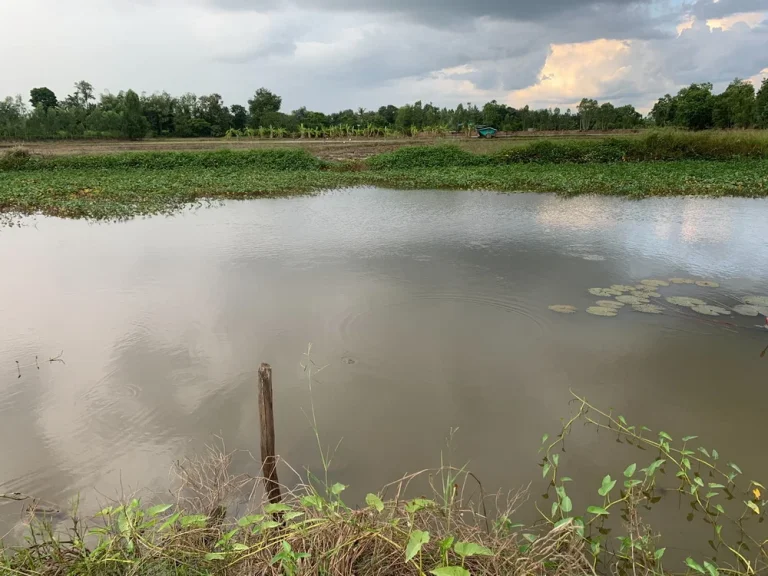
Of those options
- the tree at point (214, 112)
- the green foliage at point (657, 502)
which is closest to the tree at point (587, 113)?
the tree at point (214, 112)

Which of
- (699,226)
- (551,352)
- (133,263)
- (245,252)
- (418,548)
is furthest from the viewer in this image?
(699,226)

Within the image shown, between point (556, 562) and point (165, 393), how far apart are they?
3.13m

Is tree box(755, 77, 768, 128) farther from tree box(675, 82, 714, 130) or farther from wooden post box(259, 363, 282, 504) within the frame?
wooden post box(259, 363, 282, 504)

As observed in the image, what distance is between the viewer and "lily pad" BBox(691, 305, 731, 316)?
509 cm

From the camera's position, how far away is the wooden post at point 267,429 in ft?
8.02

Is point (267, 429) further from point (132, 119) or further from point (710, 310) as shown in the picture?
point (132, 119)

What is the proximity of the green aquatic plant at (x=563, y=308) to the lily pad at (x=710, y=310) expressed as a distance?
1.31 meters

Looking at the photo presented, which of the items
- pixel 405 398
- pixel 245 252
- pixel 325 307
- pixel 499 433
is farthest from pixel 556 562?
pixel 245 252

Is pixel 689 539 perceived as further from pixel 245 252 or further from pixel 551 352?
pixel 245 252

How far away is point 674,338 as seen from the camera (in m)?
4.61

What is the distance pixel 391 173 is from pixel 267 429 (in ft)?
49.9

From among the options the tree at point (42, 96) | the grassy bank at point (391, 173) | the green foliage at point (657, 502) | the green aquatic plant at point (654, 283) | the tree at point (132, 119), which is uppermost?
the tree at point (42, 96)

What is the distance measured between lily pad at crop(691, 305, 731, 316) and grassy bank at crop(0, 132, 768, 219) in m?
8.17

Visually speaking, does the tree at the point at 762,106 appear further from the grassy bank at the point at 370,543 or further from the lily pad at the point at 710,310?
the grassy bank at the point at 370,543
